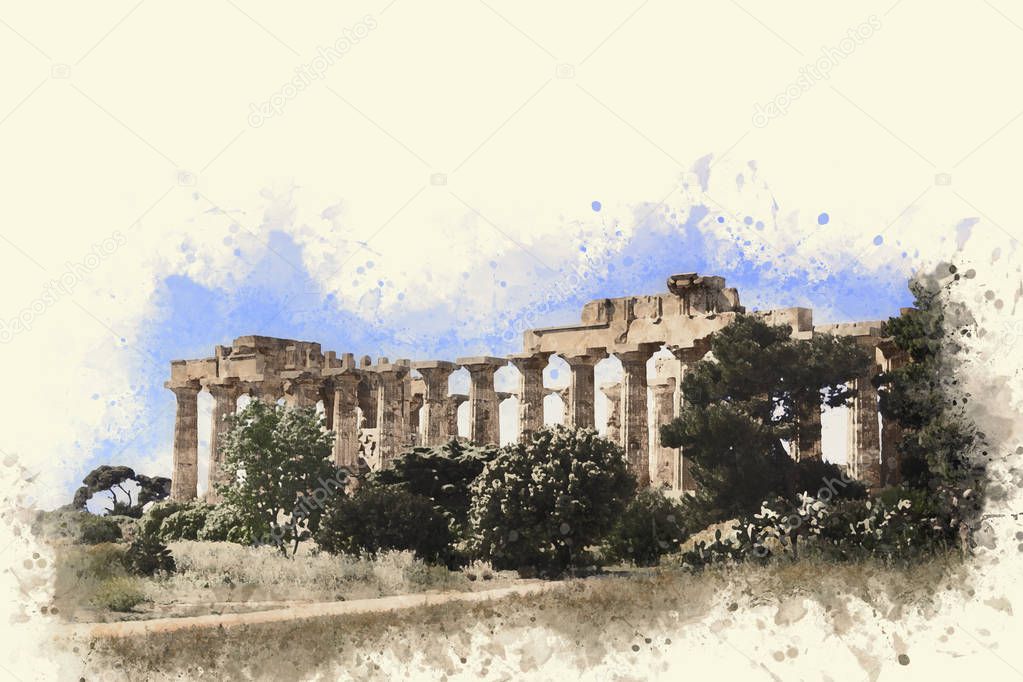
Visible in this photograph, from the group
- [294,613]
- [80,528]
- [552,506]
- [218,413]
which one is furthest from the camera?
[218,413]

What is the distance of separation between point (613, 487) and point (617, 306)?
10.2 metres

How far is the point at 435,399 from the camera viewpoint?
39.9 meters

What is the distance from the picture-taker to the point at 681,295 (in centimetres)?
3438

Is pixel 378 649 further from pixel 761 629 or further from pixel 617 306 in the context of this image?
pixel 617 306

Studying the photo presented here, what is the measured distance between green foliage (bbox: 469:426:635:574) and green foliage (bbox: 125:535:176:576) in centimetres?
703

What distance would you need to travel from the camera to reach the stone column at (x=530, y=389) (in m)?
37.3

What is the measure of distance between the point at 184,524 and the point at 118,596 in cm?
1542

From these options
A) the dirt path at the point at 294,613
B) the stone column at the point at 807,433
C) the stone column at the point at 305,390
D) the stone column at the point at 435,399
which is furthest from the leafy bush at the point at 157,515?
the stone column at the point at 807,433

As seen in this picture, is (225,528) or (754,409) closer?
(754,409)

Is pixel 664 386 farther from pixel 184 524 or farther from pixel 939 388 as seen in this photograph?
pixel 939 388

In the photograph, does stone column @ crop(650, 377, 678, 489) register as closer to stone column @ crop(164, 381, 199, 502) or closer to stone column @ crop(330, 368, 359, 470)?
stone column @ crop(330, 368, 359, 470)

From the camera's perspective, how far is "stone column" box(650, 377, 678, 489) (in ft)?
117

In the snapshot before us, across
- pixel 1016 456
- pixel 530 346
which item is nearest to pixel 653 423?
pixel 530 346

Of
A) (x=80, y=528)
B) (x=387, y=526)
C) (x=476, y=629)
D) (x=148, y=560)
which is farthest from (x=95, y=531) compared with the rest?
(x=476, y=629)
